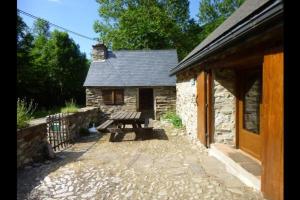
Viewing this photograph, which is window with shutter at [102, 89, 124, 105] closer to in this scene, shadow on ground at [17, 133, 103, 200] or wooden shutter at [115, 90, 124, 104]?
wooden shutter at [115, 90, 124, 104]

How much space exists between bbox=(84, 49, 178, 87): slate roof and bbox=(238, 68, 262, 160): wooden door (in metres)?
8.80

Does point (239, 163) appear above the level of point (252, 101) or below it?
below

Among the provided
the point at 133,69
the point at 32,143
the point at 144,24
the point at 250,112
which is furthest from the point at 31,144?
the point at 144,24

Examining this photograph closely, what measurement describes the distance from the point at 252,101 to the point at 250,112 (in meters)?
0.26

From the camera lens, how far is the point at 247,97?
548 centimetres

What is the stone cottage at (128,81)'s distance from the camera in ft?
48.5

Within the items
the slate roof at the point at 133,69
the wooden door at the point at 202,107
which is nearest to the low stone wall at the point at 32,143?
the wooden door at the point at 202,107

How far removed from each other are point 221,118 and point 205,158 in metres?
1.04

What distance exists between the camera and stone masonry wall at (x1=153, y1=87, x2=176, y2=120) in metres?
→ 14.7

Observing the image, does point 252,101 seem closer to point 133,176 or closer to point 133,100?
point 133,176

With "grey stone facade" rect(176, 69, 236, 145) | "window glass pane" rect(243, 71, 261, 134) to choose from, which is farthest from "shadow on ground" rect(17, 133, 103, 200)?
"window glass pane" rect(243, 71, 261, 134)

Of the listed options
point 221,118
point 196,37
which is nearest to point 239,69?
point 221,118

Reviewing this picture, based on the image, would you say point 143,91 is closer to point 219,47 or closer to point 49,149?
point 49,149
